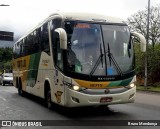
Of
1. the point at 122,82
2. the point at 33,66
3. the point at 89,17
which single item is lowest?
the point at 33,66

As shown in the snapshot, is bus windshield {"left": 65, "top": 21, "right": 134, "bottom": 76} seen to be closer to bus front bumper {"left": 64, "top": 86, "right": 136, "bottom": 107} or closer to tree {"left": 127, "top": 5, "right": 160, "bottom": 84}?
bus front bumper {"left": 64, "top": 86, "right": 136, "bottom": 107}

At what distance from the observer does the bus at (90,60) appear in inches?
484

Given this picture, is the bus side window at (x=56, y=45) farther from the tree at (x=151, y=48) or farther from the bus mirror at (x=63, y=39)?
the tree at (x=151, y=48)

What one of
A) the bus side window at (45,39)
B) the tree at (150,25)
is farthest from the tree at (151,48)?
the bus side window at (45,39)

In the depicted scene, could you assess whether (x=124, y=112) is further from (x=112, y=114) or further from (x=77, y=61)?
(x=77, y=61)

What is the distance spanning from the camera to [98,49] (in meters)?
12.8

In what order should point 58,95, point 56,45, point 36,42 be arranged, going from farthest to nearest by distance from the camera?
point 36,42
point 56,45
point 58,95

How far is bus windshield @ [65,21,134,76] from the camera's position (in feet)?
41.1

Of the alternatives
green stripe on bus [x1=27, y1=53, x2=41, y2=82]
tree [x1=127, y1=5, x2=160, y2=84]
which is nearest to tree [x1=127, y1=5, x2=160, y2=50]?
tree [x1=127, y1=5, x2=160, y2=84]

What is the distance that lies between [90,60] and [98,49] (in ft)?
1.64

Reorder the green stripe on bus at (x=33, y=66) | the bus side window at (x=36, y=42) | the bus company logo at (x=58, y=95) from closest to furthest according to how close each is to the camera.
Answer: the bus company logo at (x=58, y=95)
the bus side window at (x=36, y=42)
the green stripe on bus at (x=33, y=66)

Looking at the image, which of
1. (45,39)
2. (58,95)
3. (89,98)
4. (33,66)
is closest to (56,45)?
(58,95)

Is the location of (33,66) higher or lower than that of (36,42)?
lower

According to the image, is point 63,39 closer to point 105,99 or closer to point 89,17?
point 89,17
